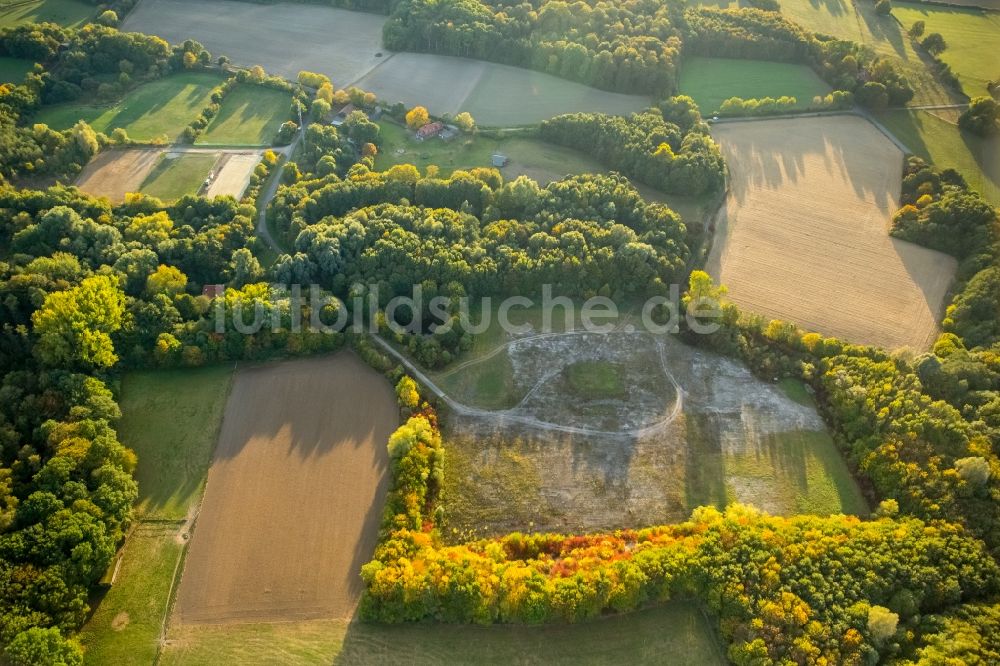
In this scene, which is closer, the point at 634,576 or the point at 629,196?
the point at 634,576

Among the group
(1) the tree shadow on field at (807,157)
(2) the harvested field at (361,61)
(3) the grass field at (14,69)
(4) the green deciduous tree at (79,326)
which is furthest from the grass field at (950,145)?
(3) the grass field at (14,69)

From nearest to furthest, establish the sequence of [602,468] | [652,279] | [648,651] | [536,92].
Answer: [648,651] → [602,468] → [652,279] → [536,92]

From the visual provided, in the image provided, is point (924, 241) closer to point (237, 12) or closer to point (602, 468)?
point (602, 468)


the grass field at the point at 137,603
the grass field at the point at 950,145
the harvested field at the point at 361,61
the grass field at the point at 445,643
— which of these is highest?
the grass field at the point at 950,145

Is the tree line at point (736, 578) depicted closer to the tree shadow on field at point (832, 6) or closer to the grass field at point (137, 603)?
the grass field at point (137, 603)

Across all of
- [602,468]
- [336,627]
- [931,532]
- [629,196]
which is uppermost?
[629,196]

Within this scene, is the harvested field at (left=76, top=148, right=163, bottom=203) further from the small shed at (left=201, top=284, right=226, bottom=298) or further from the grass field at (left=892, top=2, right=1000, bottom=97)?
the grass field at (left=892, top=2, right=1000, bottom=97)

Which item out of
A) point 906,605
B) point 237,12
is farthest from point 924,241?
point 237,12
